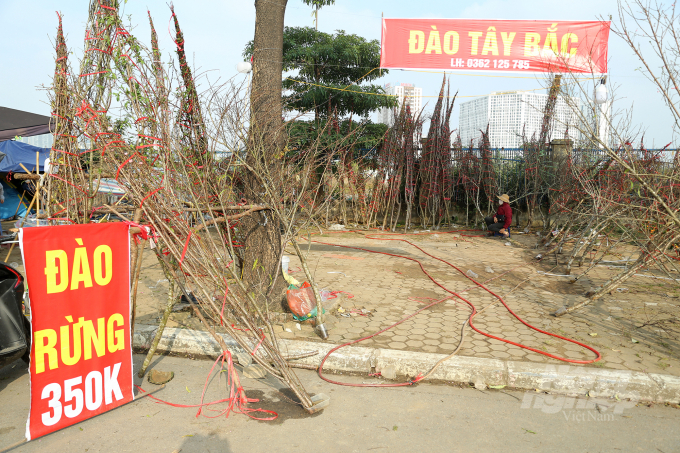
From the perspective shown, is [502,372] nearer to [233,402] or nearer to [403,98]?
[233,402]

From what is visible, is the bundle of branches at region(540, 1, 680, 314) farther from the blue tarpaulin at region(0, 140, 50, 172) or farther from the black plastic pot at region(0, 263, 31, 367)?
the blue tarpaulin at region(0, 140, 50, 172)

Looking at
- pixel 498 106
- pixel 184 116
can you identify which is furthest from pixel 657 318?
pixel 498 106

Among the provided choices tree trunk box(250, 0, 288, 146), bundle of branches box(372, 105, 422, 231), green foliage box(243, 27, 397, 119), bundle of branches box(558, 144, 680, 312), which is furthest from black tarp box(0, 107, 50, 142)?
bundle of branches box(558, 144, 680, 312)

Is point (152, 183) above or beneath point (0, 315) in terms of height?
above

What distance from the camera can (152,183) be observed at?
3.21 meters

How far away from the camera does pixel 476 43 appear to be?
996 cm

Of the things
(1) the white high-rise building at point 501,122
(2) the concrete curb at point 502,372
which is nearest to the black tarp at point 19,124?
Result: (2) the concrete curb at point 502,372

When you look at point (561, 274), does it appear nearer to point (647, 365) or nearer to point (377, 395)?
point (647, 365)

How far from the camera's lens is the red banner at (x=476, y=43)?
980 centimetres

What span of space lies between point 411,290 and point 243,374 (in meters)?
2.89

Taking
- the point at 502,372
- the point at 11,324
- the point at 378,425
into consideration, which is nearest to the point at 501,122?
the point at 502,372

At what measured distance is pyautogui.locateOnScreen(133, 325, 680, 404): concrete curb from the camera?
10.6 ft

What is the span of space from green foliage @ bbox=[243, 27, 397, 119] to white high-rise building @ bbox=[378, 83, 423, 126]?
11.6 inches

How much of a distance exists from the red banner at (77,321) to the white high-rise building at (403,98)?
9671 mm
